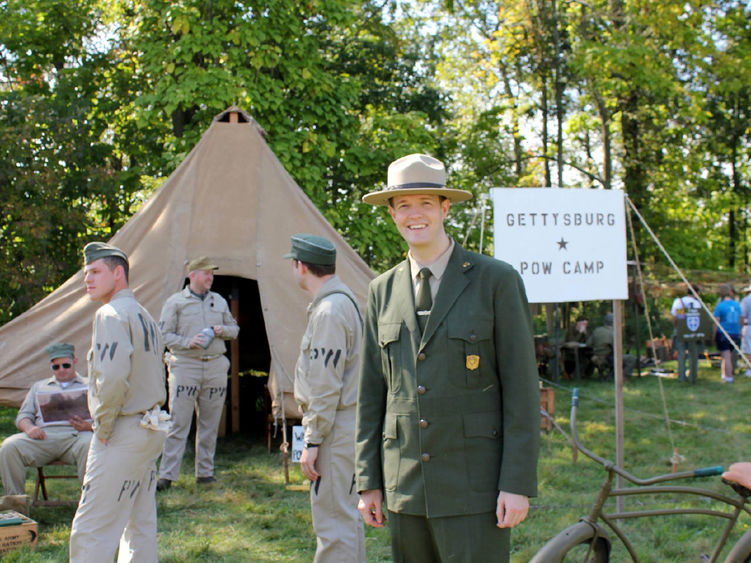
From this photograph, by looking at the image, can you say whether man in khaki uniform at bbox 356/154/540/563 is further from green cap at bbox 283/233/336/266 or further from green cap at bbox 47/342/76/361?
green cap at bbox 47/342/76/361

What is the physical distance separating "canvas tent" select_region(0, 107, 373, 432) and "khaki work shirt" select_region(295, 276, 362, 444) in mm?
3493

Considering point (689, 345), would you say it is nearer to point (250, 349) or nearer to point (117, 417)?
point (250, 349)

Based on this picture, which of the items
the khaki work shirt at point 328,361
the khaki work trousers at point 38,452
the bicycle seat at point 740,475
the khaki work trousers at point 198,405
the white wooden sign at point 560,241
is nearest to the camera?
the bicycle seat at point 740,475

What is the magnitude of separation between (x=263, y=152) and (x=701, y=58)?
11.2 m

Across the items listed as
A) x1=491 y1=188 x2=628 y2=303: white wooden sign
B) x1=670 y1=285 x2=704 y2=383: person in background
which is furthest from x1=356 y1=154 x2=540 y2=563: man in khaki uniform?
x1=670 y1=285 x2=704 y2=383: person in background

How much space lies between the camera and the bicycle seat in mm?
3162

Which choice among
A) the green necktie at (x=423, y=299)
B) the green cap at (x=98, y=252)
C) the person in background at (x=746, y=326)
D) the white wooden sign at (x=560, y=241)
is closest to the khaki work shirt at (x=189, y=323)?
the white wooden sign at (x=560, y=241)

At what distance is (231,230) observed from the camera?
26.8 feet

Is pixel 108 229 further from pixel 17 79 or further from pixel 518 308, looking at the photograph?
pixel 518 308

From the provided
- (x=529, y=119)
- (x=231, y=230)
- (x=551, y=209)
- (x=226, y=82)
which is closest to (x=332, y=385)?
(x=551, y=209)

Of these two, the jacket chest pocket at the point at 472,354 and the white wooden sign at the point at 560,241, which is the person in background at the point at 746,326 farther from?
the jacket chest pocket at the point at 472,354

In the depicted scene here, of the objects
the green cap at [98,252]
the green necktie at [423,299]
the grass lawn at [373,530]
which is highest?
the green cap at [98,252]

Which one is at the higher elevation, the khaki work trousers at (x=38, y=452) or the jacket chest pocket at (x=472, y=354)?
the jacket chest pocket at (x=472, y=354)

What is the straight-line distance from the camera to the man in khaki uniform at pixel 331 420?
Answer: 3684 mm
